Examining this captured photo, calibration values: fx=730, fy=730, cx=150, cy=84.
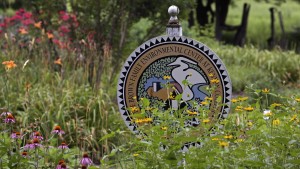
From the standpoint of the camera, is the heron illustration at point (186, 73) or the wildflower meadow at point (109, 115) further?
the heron illustration at point (186, 73)

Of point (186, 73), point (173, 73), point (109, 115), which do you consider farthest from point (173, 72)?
point (109, 115)

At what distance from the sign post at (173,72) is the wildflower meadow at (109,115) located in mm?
91

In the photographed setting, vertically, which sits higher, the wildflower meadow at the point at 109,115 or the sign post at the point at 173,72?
the sign post at the point at 173,72

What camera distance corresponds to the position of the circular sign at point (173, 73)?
4.96 m

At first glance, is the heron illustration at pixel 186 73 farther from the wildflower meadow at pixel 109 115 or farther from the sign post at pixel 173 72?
the wildflower meadow at pixel 109 115

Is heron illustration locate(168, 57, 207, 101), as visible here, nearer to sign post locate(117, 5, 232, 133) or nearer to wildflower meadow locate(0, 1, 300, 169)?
sign post locate(117, 5, 232, 133)

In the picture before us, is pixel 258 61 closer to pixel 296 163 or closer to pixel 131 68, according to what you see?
pixel 131 68

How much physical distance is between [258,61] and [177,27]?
7.74 meters

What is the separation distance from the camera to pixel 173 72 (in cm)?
505

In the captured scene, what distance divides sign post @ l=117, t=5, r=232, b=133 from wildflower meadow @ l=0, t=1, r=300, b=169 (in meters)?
0.09

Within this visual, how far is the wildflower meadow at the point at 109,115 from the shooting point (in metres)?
3.80

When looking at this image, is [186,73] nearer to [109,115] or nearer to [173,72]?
[173,72]

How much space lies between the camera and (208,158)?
12.6 ft

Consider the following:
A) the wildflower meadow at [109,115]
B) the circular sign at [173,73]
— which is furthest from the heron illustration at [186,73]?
the wildflower meadow at [109,115]
